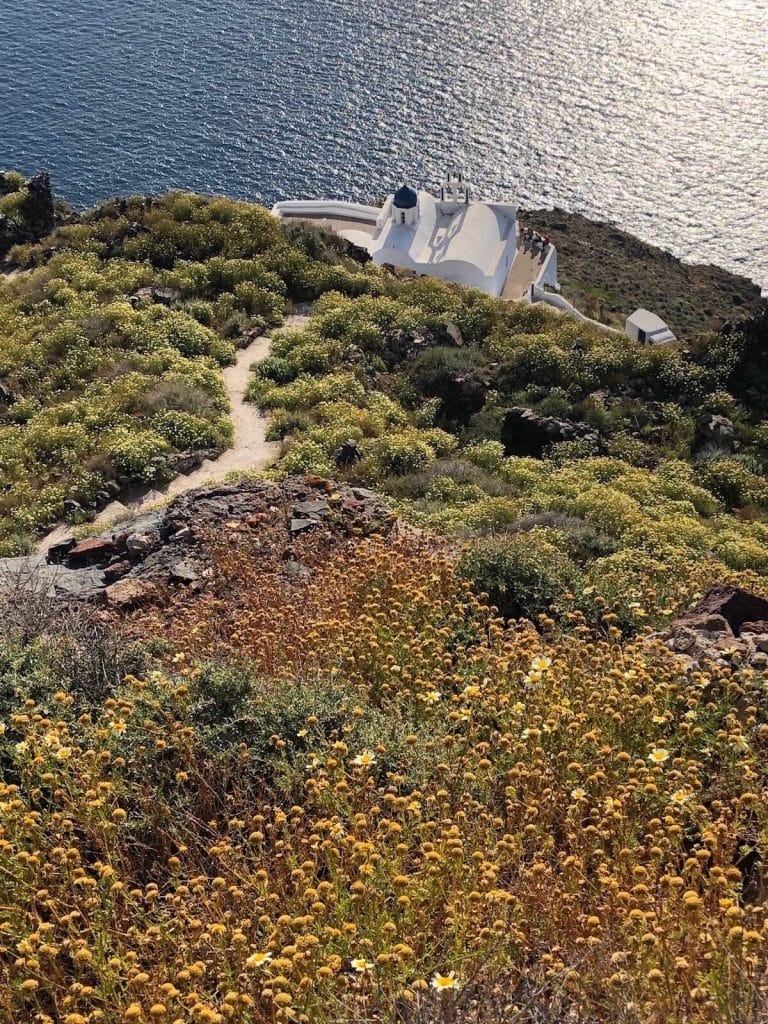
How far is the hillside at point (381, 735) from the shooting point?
152 inches

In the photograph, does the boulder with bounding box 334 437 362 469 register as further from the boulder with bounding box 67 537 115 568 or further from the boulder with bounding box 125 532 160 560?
the boulder with bounding box 67 537 115 568

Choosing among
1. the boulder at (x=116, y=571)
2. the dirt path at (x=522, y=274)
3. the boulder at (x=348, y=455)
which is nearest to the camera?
the boulder at (x=116, y=571)

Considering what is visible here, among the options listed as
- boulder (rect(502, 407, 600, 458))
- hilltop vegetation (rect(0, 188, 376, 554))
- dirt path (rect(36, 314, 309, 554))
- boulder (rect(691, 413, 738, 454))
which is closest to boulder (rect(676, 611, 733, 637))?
dirt path (rect(36, 314, 309, 554))

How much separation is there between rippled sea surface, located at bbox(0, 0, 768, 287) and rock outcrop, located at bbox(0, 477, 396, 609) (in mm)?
42251

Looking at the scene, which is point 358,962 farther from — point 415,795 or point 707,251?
point 707,251

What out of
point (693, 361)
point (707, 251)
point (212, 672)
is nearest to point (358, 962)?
point (212, 672)

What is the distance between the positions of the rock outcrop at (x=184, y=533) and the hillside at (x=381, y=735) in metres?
0.05

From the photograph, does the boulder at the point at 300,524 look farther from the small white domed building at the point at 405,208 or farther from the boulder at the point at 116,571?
the small white domed building at the point at 405,208

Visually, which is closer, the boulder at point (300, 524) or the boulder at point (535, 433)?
the boulder at point (300, 524)

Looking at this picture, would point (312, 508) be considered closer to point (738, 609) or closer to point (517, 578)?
point (517, 578)

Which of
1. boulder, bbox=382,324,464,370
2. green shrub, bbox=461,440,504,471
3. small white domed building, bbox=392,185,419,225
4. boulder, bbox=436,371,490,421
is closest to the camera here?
green shrub, bbox=461,440,504,471

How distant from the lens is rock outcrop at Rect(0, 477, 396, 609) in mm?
10273

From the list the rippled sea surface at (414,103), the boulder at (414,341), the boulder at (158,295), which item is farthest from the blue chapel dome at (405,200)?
the rippled sea surface at (414,103)

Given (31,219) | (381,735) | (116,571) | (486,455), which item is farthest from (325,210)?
(381,735)
